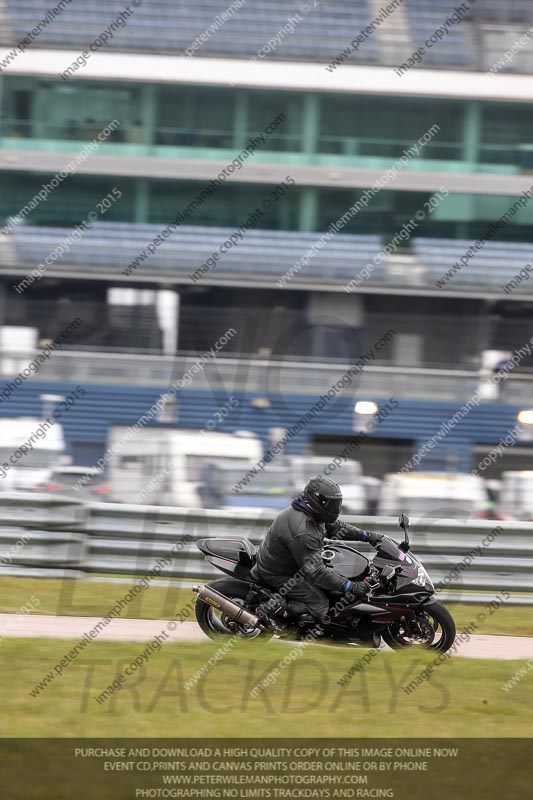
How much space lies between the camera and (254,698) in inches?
209

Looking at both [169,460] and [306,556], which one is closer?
[306,556]

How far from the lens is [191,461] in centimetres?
1883

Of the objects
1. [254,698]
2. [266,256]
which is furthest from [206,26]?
[254,698]

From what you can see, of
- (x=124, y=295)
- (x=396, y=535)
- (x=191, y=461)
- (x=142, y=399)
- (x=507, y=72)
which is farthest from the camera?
(x=507, y=72)

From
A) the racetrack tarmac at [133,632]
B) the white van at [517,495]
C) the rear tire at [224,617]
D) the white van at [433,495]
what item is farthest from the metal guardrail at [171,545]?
the white van at [433,495]

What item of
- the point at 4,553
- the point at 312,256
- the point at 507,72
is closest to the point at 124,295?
the point at 312,256

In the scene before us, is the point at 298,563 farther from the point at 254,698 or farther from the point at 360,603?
the point at 254,698

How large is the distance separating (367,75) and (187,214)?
5.31m

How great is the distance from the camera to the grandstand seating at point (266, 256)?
23.8m

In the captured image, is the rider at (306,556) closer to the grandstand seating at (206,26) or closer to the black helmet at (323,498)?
the black helmet at (323,498)

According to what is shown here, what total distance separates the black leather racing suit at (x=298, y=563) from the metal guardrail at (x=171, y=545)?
6.85ft

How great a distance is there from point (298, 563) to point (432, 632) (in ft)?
3.18

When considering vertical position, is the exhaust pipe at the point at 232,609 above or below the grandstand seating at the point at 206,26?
below

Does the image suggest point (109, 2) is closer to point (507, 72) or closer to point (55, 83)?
point (55, 83)
